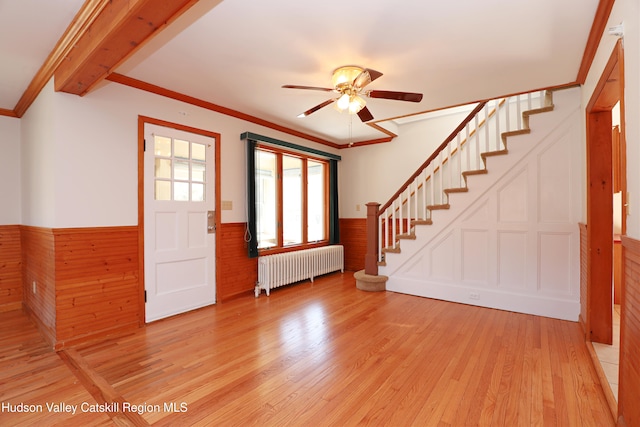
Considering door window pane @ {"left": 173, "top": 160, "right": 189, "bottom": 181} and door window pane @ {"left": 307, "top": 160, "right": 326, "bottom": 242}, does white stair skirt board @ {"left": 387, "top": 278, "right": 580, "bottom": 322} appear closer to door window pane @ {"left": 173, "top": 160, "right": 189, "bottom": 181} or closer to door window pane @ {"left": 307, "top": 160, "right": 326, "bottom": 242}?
door window pane @ {"left": 307, "top": 160, "right": 326, "bottom": 242}

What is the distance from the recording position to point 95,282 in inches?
119

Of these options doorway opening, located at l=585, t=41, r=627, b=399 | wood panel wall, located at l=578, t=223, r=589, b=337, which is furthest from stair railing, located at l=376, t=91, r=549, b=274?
wood panel wall, located at l=578, t=223, r=589, b=337

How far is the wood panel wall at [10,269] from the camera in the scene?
384 cm

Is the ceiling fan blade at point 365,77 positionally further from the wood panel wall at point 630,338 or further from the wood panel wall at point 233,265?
the wood panel wall at point 233,265

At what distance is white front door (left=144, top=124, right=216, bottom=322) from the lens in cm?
343

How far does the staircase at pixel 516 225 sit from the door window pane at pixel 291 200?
197cm

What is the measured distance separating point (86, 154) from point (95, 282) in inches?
48.9

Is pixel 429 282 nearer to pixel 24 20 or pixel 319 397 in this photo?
pixel 319 397

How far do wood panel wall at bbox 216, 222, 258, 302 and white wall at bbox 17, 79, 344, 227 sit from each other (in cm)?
117

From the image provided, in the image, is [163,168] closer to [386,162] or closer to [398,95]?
[398,95]

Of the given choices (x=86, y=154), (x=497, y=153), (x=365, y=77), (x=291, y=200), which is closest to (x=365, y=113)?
(x=365, y=77)

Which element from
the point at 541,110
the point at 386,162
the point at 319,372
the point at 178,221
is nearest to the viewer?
the point at 319,372

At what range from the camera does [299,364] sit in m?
2.48

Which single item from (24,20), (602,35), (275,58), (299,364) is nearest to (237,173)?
(275,58)
